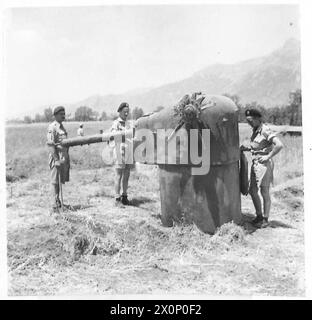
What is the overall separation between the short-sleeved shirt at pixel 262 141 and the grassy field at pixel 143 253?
1.32 metres

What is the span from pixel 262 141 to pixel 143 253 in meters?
2.67

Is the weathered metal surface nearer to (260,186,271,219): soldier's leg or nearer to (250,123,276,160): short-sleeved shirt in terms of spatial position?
(250,123,276,160): short-sleeved shirt

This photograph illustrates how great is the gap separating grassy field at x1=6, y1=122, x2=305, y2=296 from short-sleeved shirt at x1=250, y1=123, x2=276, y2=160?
1324 millimetres

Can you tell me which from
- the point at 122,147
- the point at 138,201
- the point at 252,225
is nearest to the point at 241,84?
the point at 138,201

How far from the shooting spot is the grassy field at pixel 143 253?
518cm

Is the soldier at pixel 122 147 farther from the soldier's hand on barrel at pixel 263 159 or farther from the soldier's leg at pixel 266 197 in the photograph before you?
the soldier's leg at pixel 266 197

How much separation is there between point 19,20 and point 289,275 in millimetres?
5447

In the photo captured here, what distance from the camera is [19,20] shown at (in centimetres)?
587

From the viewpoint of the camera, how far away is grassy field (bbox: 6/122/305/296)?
5.18m

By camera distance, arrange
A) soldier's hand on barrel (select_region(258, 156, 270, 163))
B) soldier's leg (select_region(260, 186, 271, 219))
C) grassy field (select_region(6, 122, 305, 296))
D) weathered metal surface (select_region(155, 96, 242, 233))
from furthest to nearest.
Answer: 1. soldier's leg (select_region(260, 186, 271, 219))
2. soldier's hand on barrel (select_region(258, 156, 270, 163))
3. weathered metal surface (select_region(155, 96, 242, 233))
4. grassy field (select_region(6, 122, 305, 296))

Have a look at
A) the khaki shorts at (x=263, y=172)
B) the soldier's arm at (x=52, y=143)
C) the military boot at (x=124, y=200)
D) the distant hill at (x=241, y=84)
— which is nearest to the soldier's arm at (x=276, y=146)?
the khaki shorts at (x=263, y=172)

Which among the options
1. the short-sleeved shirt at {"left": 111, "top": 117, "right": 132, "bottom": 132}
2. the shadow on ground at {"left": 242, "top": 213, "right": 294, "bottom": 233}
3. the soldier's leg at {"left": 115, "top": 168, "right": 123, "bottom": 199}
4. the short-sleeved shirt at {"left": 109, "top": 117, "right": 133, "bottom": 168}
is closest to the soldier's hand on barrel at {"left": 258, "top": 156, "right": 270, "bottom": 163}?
the shadow on ground at {"left": 242, "top": 213, "right": 294, "bottom": 233}

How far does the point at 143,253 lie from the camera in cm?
582

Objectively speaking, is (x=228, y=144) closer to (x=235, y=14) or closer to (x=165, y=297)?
(x=235, y=14)
